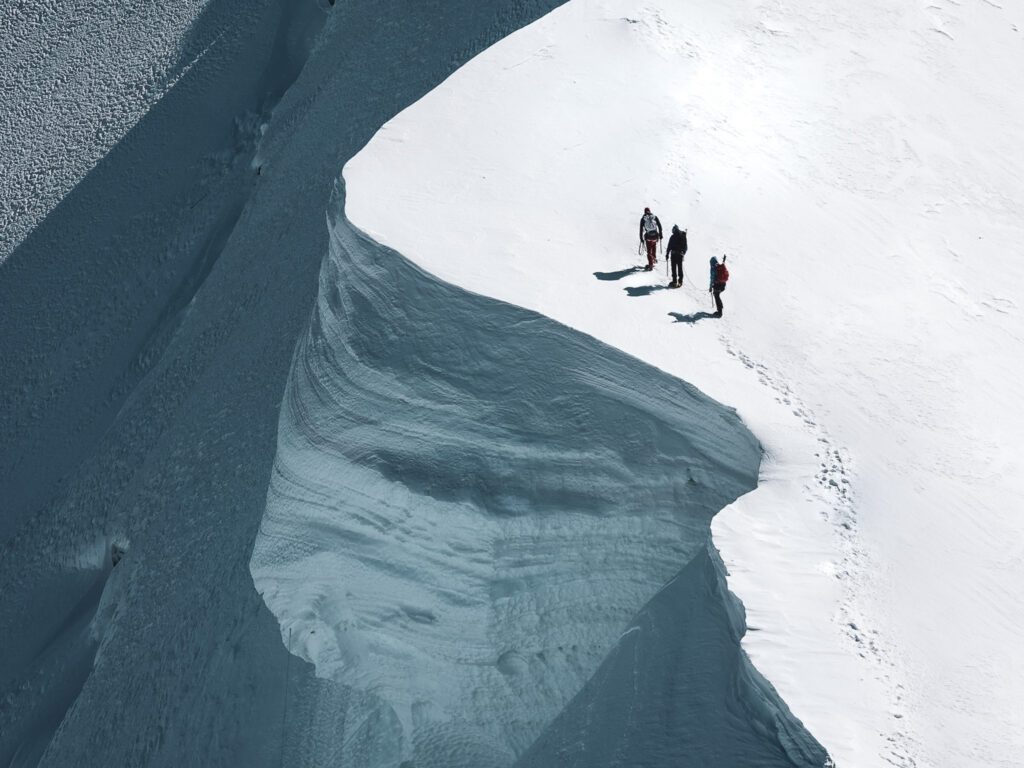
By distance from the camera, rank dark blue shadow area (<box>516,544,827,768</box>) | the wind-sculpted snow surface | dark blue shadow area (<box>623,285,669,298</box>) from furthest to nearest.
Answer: dark blue shadow area (<box>623,285,669,298</box>)
the wind-sculpted snow surface
dark blue shadow area (<box>516,544,827,768</box>)

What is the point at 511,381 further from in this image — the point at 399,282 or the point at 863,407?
the point at 863,407

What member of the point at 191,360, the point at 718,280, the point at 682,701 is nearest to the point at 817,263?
the point at 718,280

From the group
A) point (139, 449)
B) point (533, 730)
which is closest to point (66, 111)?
point (139, 449)

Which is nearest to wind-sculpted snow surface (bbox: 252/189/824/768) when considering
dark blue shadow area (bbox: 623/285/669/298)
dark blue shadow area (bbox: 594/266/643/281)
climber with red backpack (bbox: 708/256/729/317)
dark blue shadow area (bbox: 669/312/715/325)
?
dark blue shadow area (bbox: 669/312/715/325)

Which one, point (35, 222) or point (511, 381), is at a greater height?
point (35, 222)

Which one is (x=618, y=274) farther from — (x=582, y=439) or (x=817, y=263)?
(x=817, y=263)

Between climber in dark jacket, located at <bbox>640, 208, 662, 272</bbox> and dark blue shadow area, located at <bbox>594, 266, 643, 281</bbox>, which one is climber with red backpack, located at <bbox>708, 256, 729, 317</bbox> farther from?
dark blue shadow area, located at <bbox>594, 266, 643, 281</bbox>
